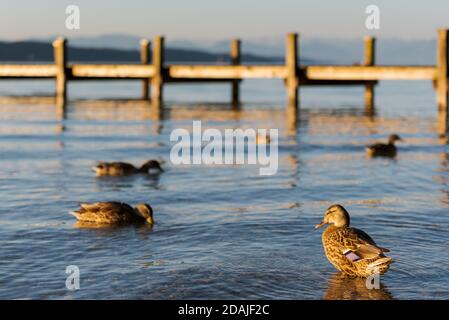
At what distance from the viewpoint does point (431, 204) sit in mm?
13117

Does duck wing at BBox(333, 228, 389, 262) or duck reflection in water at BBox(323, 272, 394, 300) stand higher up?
duck wing at BBox(333, 228, 389, 262)

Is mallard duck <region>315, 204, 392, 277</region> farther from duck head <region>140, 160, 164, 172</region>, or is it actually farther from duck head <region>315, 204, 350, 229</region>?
duck head <region>140, 160, 164, 172</region>

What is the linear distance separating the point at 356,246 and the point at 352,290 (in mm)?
467

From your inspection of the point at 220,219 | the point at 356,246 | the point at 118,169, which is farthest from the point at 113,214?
the point at 118,169

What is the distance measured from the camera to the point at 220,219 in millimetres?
11938

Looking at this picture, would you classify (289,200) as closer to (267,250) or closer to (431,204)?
(431,204)

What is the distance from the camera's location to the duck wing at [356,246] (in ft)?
27.2

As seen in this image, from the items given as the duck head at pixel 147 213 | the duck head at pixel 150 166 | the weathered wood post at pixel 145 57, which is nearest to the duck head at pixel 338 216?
the duck head at pixel 147 213

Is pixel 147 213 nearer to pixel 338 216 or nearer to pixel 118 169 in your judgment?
pixel 338 216

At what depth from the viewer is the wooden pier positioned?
96.6ft

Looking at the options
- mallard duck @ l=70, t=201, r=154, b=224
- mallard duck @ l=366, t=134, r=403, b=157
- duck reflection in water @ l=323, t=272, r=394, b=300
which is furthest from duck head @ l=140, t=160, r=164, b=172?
duck reflection in water @ l=323, t=272, r=394, b=300

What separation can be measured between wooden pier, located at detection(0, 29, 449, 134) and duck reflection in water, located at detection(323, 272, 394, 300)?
17120 millimetres
